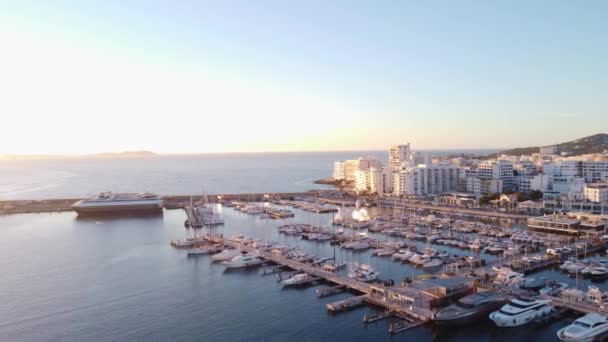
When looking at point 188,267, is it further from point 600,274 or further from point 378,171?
point 378,171

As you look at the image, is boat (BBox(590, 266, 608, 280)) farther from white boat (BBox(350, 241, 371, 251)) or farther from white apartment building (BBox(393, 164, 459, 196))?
white apartment building (BBox(393, 164, 459, 196))

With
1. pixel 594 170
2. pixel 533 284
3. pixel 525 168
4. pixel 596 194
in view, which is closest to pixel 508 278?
pixel 533 284

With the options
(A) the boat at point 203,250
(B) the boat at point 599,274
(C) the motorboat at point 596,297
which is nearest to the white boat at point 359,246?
(A) the boat at point 203,250

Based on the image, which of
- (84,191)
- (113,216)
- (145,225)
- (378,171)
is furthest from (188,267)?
(84,191)

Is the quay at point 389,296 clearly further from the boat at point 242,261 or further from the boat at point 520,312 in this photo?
the boat at point 242,261

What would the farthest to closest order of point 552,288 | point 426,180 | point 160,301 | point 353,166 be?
point 353,166 < point 426,180 < point 160,301 < point 552,288

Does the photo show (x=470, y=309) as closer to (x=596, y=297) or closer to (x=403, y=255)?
(x=596, y=297)

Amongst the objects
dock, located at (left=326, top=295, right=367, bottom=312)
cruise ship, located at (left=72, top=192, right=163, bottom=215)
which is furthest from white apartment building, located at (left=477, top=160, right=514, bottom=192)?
dock, located at (left=326, top=295, right=367, bottom=312)
